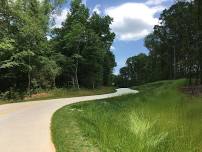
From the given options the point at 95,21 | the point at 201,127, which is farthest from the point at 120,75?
the point at 201,127

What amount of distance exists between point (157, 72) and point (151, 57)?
5.45 m

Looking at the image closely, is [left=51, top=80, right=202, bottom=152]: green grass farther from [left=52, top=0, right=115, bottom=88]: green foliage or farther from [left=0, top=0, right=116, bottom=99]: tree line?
[left=52, top=0, right=115, bottom=88]: green foliage

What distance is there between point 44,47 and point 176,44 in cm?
5087

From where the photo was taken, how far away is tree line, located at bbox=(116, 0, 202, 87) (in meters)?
58.9

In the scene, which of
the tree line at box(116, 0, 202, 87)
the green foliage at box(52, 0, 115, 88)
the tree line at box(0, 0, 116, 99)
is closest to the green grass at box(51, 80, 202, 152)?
the tree line at box(0, 0, 116, 99)

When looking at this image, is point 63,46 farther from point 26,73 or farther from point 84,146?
point 84,146

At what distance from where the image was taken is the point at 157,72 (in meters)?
116

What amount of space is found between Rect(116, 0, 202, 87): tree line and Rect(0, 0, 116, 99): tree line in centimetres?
1389

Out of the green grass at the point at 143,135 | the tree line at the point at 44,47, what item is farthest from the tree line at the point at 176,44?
the green grass at the point at 143,135

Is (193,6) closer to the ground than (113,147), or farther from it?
farther from it

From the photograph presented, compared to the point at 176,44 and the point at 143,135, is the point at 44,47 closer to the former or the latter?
the point at 143,135

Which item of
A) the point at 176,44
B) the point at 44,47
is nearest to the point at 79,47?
the point at 44,47

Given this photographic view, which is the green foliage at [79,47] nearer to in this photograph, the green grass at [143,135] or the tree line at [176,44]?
the tree line at [176,44]

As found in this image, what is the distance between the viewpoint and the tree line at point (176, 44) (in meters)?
58.9
